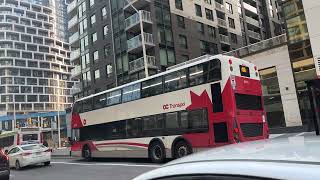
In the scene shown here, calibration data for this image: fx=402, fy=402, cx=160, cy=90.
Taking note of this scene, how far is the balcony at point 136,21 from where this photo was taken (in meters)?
44.0

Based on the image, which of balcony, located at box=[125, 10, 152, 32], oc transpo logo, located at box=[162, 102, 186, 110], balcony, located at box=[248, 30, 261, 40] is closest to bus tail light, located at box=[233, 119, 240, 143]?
oc transpo logo, located at box=[162, 102, 186, 110]

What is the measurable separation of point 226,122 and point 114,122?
26.1 ft

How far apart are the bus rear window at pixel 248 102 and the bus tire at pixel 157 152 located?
4130 millimetres

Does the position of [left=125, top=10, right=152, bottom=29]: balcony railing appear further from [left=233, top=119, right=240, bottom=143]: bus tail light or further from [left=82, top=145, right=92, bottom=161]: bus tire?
[left=233, top=119, right=240, bottom=143]: bus tail light

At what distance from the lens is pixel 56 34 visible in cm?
14700

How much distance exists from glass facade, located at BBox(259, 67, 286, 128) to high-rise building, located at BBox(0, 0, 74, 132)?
98.4 m

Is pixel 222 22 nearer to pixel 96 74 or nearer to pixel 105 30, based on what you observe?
pixel 105 30

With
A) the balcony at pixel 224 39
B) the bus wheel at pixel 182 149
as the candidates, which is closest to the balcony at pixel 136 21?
the balcony at pixel 224 39

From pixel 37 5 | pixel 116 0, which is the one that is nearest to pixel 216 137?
pixel 116 0

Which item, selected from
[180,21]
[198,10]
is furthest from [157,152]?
[198,10]

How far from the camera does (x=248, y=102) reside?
16.8m

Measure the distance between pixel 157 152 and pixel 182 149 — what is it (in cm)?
174

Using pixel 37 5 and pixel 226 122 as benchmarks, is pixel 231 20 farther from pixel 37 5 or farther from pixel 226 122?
pixel 37 5

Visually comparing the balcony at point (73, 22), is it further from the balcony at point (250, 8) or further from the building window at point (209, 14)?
the balcony at point (250, 8)
